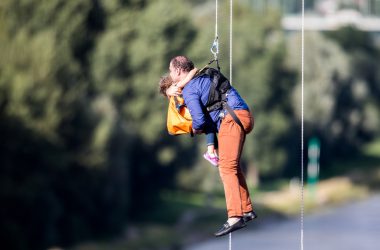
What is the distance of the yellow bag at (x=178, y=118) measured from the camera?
11359mm

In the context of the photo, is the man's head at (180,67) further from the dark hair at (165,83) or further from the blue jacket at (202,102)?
the dark hair at (165,83)

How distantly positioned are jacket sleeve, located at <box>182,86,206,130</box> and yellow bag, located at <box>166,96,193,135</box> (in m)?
0.29

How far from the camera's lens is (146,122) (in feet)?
158

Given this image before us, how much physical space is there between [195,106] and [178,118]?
0.44 metres

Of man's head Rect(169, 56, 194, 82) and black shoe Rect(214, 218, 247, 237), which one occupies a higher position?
man's head Rect(169, 56, 194, 82)

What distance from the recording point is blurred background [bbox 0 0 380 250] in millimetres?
39938

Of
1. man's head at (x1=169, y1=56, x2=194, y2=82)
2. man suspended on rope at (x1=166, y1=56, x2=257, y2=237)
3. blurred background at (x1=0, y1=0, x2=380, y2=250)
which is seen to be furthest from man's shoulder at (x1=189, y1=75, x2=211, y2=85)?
blurred background at (x1=0, y1=0, x2=380, y2=250)

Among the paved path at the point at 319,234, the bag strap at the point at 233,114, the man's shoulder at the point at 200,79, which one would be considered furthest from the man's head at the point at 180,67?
the paved path at the point at 319,234

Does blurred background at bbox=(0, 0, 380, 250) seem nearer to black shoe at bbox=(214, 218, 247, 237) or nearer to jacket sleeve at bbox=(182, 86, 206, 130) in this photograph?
black shoe at bbox=(214, 218, 247, 237)

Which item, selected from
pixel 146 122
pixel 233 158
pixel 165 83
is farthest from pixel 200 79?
pixel 146 122

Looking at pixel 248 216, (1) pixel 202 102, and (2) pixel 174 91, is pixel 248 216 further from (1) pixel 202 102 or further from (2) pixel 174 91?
(2) pixel 174 91

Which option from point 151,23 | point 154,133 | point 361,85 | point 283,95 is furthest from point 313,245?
point 361,85

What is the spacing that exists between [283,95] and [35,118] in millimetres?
21478

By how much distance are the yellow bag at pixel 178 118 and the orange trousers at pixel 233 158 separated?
1.08 feet
